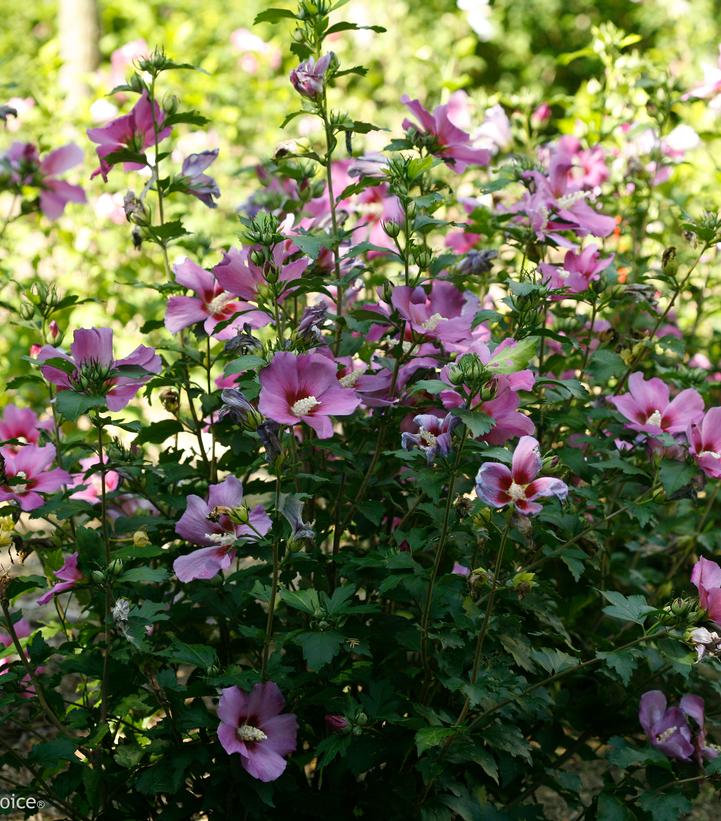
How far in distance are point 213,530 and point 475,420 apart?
516 mm

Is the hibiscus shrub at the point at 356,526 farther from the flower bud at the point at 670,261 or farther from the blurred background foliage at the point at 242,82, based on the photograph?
the blurred background foliage at the point at 242,82

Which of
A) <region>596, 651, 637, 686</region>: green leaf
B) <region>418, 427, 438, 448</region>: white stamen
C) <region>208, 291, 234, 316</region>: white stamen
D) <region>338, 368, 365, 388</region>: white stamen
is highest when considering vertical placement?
<region>208, 291, 234, 316</region>: white stamen

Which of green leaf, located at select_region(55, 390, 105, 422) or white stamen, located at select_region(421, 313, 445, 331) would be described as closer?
green leaf, located at select_region(55, 390, 105, 422)

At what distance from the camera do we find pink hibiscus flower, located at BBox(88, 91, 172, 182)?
6.05 feet

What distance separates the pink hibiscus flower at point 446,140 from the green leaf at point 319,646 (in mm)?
977

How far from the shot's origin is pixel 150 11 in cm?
895

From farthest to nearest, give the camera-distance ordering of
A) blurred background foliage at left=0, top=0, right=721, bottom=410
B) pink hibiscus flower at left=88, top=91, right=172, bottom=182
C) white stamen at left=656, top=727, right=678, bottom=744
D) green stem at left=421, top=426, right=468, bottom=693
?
blurred background foliage at left=0, top=0, right=721, bottom=410 → pink hibiscus flower at left=88, top=91, right=172, bottom=182 → white stamen at left=656, top=727, right=678, bottom=744 → green stem at left=421, top=426, right=468, bottom=693

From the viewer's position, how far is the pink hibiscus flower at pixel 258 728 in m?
1.48

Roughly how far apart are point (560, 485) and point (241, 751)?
65 centimetres

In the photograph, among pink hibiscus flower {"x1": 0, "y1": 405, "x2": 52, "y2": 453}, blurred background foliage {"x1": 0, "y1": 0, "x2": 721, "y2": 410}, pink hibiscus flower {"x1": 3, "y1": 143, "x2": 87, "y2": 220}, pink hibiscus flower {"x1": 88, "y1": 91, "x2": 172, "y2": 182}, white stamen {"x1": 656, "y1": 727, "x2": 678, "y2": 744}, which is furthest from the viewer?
blurred background foliage {"x1": 0, "y1": 0, "x2": 721, "y2": 410}

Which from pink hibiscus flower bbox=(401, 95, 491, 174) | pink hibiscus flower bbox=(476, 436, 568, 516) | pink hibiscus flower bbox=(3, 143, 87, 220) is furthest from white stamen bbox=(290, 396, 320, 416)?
pink hibiscus flower bbox=(3, 143, 87, 220)

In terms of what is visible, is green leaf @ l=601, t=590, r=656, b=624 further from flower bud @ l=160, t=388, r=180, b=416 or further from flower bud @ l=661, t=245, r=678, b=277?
flower bud @ l=160, t=388, r=180, b=416

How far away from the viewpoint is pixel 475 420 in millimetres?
1323

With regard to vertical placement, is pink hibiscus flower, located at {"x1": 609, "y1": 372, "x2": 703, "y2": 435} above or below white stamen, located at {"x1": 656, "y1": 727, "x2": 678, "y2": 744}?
above
